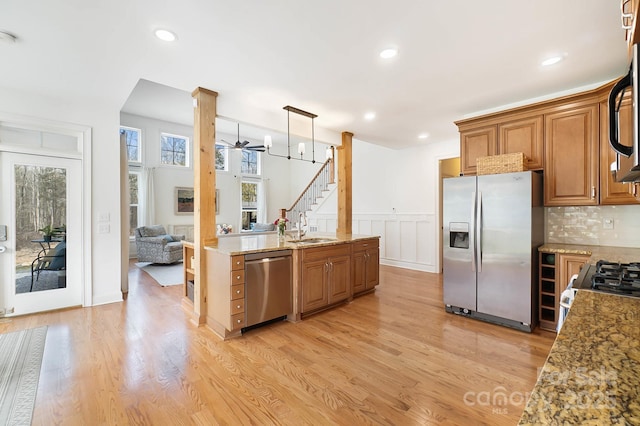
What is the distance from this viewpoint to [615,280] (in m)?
1.54

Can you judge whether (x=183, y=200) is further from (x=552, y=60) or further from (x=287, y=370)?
(x=552, y=60)

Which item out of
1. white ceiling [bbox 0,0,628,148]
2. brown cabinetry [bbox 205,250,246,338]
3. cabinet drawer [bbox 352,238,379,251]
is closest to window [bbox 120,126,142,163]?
white ceiling [bbox 0,0,628,148]

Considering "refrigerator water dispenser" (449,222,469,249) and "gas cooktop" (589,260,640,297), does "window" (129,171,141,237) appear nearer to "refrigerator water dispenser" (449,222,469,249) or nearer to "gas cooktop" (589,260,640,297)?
"refrigerator water dispenser" (449,222,469,249)

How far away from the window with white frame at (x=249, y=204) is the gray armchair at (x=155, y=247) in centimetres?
304

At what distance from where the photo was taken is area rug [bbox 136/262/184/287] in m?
5.31

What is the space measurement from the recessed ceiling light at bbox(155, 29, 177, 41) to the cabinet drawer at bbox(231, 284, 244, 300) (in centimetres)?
229

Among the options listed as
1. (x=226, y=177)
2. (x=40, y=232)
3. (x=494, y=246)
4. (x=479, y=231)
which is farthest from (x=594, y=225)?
(x=226, y=177)

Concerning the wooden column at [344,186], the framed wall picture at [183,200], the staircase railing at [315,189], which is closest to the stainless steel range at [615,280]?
the wooden column at [344,186]

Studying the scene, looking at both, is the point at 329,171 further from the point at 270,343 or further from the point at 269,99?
the point at 270,343

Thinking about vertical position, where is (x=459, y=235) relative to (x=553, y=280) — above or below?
above

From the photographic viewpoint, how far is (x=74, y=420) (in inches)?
73.0

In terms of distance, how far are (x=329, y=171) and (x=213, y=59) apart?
542 centimetres

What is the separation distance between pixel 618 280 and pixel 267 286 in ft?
9.14

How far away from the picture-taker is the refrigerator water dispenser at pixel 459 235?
361 centimetres
